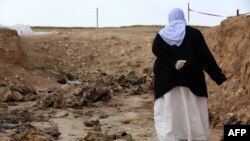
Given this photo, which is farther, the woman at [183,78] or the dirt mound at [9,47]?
the dirt mound at [9,47]

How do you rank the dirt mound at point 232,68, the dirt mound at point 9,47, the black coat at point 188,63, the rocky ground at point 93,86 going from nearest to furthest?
1. the black coat at point 188,63
2. the rocky ground at point 93,86
3. the dirt mound at point 232,68
4. the dirt mound at point 9,47

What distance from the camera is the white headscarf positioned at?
18.3ft

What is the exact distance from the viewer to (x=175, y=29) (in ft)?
18.5

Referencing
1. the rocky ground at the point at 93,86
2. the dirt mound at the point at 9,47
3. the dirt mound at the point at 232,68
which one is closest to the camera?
the rocky ground at the point at 93,86

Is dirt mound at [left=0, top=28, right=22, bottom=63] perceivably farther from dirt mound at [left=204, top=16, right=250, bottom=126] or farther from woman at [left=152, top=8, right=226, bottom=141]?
woman at [left=152, top=8, right=226, bottom=141]

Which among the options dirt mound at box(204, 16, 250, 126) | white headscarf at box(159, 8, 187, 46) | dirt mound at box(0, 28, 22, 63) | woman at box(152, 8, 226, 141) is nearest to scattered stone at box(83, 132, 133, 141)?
dirt mound at box(204, 16, 250, 126)

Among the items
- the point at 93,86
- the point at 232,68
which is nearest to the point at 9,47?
the point at 93,86

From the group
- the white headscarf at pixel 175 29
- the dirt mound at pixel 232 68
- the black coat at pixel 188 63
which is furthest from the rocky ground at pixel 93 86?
the white headscarf at pixel 175 29

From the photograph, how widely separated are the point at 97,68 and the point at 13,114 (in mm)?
8412

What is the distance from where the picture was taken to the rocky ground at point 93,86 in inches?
327

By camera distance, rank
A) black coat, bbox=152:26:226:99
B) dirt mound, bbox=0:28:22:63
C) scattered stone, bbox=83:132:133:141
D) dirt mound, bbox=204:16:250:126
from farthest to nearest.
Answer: dirt mound, bbox=0:28:22:63
dirt mound, bbox=204:16:250:126
scattered stone, bbox=83:132:133:141
black coat, bbox=152:26:226:99

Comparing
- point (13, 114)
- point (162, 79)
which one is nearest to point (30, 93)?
point (13, 114)

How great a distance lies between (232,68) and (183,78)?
16.3 ft

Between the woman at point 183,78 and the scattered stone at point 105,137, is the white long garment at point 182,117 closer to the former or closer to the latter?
the woman at point 183,78
